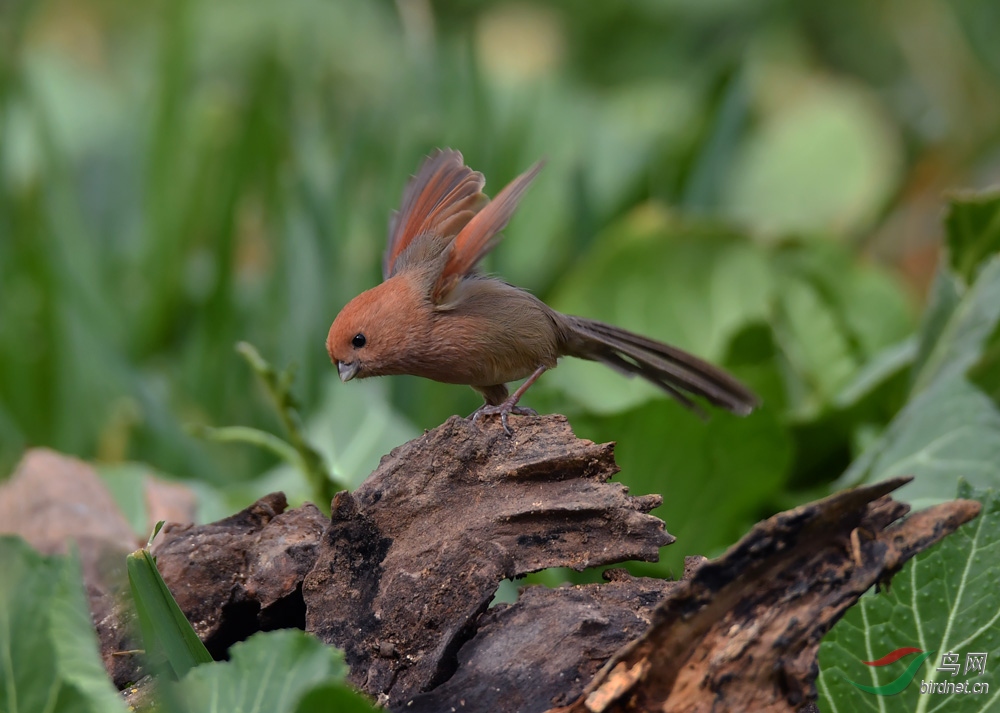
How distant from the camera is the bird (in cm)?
135

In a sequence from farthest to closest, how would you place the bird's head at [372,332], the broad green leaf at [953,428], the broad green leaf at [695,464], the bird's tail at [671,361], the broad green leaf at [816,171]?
1. the broad green leaf at [816,171]
2. the broad green leaf at [695,464]
3. the broad green leaf at [953,428]
4. the bird's tail at [671,361]
5. the bird's head at [372,332]

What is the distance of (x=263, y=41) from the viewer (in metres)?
4.92

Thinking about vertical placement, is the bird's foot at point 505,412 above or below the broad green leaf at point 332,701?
above

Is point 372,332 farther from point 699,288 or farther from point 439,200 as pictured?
point 699,288

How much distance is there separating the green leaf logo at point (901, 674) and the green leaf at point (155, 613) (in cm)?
72

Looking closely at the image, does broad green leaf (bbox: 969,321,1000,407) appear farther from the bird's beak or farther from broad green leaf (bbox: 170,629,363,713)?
broad green leaf (bbox: 170,629,363,713)

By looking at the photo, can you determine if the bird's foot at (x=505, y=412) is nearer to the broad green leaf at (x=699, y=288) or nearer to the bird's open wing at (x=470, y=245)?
the bird's open wing at (x=470, y=245)

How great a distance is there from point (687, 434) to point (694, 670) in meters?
0.89

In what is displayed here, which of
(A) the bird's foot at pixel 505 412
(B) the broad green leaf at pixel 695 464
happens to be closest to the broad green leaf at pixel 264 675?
(A) the bird's foot at pixel 505 412

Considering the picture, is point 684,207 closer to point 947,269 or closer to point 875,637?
point 947,269

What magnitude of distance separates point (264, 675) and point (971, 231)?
1658 mm

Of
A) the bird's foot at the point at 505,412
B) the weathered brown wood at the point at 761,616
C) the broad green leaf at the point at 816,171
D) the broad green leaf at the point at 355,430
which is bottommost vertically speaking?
the weathered brown wood at the point at 761,616

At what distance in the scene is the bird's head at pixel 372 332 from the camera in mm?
1335

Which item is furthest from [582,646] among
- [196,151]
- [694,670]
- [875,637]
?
[196,151]
